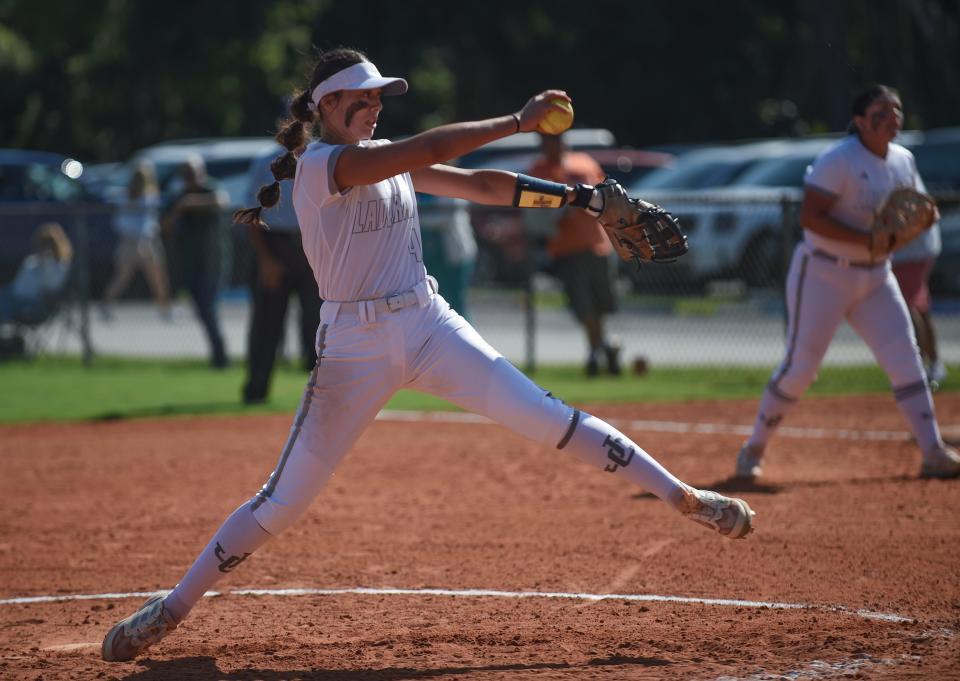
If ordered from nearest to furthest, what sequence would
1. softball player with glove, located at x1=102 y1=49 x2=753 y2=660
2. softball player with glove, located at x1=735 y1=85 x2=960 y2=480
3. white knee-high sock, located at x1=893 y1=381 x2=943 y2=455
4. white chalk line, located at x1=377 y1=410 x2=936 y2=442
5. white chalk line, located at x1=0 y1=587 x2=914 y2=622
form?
1. softball player with glove, located at x1=102 y1=49 x2=753 y2=660
2. white chalk line, located at x1=0 y1=587 x2=914 y2=622
3. softball player with glove, located at x1=735 y1=85 x2=960 y2=480
4. white knee-high sock, located at x1=893 y1=381 x2=943 y2=455
5. white chalk line, located at x1=377 y1=410 x2=936 y2=442

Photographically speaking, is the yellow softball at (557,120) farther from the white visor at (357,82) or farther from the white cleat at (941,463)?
the white cleat at (941,463)

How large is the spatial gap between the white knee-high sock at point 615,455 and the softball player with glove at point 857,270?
3164 millimetres

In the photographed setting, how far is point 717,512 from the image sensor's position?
218 inches

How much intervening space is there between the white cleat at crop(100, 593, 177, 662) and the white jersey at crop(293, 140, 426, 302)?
1374mm

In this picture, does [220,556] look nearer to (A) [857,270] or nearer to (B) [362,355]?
(B) [362,355]

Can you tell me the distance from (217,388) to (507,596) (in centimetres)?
863

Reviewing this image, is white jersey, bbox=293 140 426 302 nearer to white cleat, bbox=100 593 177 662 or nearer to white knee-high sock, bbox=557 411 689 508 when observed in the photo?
white knee-high sock, bbox=557 411 689 508

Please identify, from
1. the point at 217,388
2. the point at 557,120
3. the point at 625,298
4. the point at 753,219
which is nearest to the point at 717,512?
the point at 557,120

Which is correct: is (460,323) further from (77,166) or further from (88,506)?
(77,166)

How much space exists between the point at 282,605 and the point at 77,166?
2535 centimetres

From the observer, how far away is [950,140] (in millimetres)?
21000

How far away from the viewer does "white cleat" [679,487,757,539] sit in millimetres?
5500

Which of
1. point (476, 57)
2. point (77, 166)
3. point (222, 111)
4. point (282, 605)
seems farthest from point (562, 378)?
point (222, 111)

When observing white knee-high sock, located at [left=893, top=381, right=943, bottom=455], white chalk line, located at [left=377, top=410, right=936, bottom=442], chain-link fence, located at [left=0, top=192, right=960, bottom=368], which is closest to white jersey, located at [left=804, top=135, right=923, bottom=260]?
white knee-high sock, located at [left=893, top=381, right=943, bottom=455]
